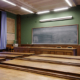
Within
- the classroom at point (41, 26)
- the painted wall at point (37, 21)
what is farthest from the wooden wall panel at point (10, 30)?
the painted wall at point (37, 21)

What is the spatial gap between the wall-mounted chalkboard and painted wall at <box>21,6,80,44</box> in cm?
23

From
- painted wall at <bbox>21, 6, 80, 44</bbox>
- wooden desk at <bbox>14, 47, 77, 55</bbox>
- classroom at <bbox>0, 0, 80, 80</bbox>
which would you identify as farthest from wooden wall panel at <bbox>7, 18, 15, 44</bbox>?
wooden desk at <bbox>14, 47, 77, 55</bbox>

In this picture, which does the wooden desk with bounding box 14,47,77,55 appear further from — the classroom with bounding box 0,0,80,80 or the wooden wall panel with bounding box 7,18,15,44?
the wooden wall panel with bounding box 7,18,15,44

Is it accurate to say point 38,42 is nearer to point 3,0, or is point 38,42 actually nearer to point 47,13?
point 47,13

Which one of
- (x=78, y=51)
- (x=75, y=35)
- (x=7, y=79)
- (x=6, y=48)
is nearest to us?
(x=7, y=79)

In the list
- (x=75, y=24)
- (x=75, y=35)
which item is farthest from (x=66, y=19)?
(x=75, y=35)

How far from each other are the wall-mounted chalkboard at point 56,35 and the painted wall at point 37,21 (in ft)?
0.75

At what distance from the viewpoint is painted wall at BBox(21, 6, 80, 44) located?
518 cm

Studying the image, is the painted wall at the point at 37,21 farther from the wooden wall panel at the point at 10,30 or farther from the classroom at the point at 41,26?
the wooden wall panel at the point at 10,30

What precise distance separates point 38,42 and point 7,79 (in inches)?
215

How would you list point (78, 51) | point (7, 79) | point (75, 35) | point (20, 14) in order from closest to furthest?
point (7, 79), point (78, 51), point (75, 35), point (20, 14)

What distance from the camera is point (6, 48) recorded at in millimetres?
5863

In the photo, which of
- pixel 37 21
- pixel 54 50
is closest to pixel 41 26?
pixel 37 21

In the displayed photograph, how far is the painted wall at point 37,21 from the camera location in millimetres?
5176
